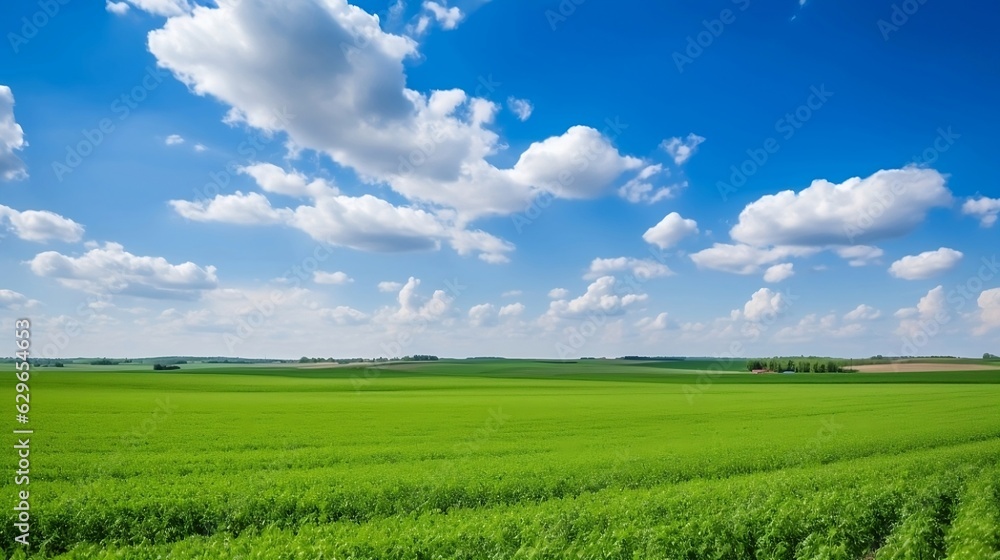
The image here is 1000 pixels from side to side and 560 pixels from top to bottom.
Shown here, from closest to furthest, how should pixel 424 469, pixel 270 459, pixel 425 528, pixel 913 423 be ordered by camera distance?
pixel 425 528
pixel 424 469
pixel 270 459
pixel 913 423

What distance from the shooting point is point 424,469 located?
22906 millimetres

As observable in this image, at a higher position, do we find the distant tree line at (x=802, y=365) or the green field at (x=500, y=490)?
the green field at (x=500, y=490)

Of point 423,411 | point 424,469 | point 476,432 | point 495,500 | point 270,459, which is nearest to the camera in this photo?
point 495,500

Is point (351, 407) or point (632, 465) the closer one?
point (632, 465)

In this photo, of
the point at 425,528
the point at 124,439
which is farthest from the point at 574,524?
the point at 124,439

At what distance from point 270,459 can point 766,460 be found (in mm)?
23864

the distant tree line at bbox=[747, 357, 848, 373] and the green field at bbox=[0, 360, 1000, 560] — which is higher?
the green field at bbox=[0, 360, 1000, 560]

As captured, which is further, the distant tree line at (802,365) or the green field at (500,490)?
the distant tree line at (802,365)

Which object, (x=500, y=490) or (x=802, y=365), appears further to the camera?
(x=802, y=365)

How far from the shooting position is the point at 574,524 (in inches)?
610

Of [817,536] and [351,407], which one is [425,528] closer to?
[817,536]

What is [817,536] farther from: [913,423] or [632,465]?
[913,423]

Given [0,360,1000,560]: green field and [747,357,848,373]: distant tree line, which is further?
[747,357,848,373]: distant tree line

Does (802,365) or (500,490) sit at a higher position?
(500,490)
